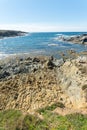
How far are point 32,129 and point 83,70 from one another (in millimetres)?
11922

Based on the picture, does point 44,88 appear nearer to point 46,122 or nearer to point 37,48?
point 46,122

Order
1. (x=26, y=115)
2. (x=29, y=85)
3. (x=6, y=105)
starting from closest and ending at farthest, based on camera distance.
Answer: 1. (x=26, y=115)
2. (x=6, y=105)
3. (x=29, y=85)

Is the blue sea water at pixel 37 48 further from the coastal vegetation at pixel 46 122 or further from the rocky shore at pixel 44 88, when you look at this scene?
the coastal vegetation at pixel 46 122

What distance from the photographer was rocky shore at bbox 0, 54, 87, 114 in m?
20.0

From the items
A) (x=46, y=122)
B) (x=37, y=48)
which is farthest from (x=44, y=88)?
(x=37, y=48)

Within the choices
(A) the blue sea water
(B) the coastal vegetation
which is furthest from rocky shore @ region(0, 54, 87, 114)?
(A) the blue sea water

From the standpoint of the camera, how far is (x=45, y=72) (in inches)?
1189

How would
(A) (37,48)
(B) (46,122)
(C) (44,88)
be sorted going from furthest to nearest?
(A) (37,48) < (C) (44,88) < (B) (46,122)

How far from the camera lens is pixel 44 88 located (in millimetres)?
23969

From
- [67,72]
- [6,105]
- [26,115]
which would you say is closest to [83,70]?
[67,72]

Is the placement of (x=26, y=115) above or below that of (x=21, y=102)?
above

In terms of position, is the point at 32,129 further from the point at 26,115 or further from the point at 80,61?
the point at 80,61

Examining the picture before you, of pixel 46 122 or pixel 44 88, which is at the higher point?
pixel 46 122

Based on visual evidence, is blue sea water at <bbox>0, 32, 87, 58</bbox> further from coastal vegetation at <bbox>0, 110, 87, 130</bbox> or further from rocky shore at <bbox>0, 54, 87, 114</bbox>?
coastal vegetation at <bbox>0, 110, 87, 130</bbox>
